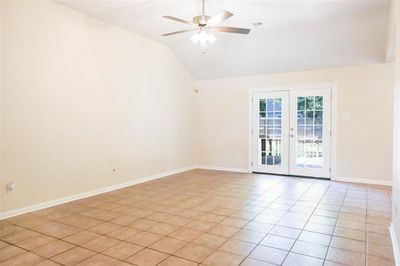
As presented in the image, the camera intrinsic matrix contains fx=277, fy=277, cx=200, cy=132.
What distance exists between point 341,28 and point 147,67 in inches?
146

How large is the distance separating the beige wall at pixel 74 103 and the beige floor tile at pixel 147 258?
2.20 metres

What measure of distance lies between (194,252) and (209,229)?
1.95 ft

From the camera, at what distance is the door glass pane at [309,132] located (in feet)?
19.8

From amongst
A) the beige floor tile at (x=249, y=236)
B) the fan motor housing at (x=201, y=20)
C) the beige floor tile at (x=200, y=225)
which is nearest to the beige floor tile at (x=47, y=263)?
the beige floor tile at (x=200, y=225)

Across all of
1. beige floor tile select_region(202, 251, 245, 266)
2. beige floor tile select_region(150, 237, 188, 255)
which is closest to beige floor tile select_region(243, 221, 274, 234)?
beige floor tile select_region(202, 251, 245, 266)

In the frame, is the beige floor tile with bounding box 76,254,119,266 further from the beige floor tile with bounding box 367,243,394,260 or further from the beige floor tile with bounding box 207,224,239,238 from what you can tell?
the beige floor tile with bounding box 367,243,394,260

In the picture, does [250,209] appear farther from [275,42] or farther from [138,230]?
[275,42]

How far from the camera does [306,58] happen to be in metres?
5.74

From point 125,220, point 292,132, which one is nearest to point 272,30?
point 292,132

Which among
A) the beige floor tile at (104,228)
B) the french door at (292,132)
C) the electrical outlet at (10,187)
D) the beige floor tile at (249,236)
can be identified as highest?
the french door at (292,132)

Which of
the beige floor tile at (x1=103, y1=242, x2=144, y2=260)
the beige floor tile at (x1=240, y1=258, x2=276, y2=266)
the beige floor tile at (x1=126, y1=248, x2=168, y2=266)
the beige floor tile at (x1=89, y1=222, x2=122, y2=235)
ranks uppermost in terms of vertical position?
the beige floor tile at (x1=89, y1=222, x2=122, y2=235)

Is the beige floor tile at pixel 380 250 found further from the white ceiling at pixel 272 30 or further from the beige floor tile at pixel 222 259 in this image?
the white ceiling at pixel 272 30

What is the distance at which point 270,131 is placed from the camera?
6625 millimetres

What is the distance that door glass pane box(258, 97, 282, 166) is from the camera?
6500 millimetres
